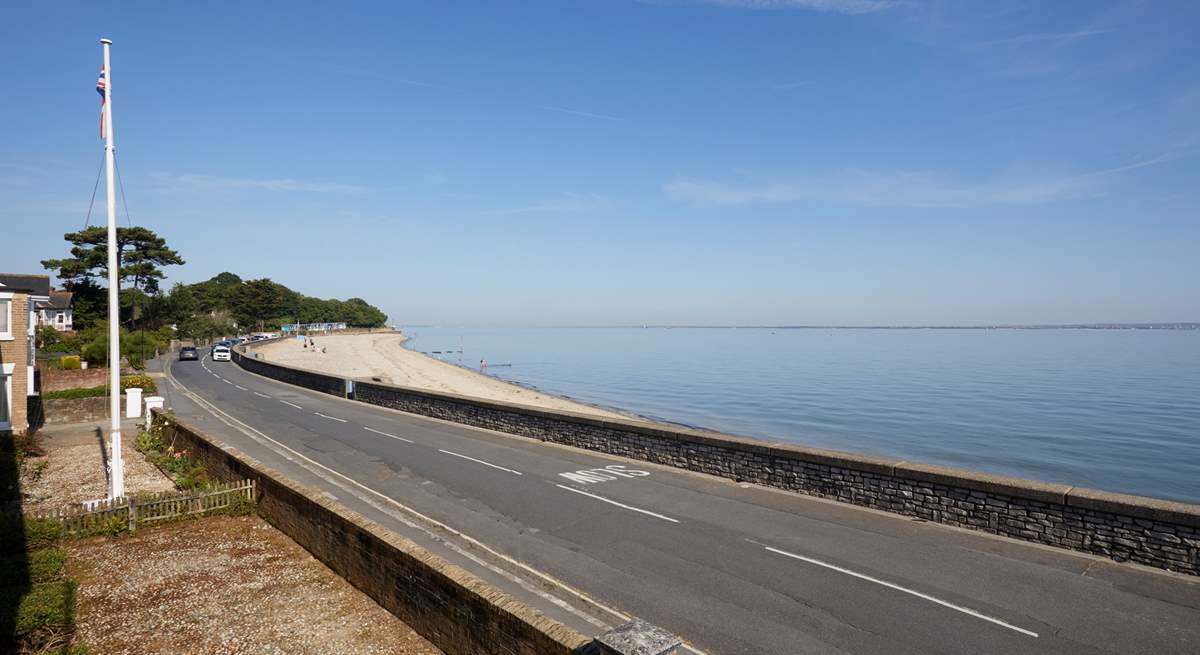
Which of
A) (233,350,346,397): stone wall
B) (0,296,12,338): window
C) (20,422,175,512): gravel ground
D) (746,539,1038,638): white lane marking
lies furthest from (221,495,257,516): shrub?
(233,350,346,397): stone wall

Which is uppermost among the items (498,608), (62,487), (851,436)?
(498,608)

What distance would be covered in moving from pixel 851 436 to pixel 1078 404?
26.5m

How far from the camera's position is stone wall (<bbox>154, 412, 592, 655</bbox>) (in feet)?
20.4

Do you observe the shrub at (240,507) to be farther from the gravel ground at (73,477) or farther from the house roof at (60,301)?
the house roof at (60,301)

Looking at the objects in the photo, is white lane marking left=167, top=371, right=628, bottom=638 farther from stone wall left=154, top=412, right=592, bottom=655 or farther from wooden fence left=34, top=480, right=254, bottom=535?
wooden fence left=34, top=480, right=254, bottom=535

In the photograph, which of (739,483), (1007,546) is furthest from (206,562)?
(1007,546)

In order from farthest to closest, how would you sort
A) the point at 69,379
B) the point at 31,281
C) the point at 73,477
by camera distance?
the point at 31,281
the point at 69,379
the point at 73,477

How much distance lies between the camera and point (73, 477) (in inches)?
667

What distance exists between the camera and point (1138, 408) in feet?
157

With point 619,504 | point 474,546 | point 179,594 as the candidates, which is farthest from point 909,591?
point 179,594

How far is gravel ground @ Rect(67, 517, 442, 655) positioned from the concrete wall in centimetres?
Answer: 898

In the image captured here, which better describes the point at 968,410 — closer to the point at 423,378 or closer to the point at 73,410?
the point at 423,378

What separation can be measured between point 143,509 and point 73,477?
6.96m

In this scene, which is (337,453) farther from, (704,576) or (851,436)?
(851,436)
